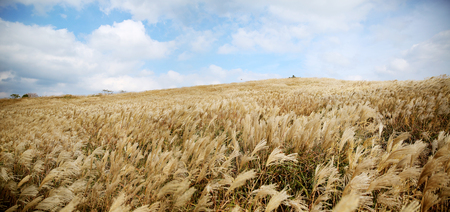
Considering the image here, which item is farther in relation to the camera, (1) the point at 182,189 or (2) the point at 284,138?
(2) the point at 284,138

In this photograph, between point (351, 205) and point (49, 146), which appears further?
point (49, 146)

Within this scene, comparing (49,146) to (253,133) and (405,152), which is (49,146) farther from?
(405,152)

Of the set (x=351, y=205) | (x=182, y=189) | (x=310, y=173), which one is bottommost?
(x=310, y=173)

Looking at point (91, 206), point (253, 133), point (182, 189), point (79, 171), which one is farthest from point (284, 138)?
point (79, 171)

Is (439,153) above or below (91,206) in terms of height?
above

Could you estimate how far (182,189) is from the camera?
97 cm

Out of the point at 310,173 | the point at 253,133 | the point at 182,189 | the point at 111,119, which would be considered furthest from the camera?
the point at 111,119

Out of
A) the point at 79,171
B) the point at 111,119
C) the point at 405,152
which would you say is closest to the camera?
the point at 405,152

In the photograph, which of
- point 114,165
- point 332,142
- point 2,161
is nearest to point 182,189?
point 114,165

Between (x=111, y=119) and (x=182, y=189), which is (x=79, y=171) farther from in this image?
(x=111, y=119)

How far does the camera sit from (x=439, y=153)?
1.12m

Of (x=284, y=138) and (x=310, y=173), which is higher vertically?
(x=284, y=138)

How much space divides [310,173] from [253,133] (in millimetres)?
Answer: 621

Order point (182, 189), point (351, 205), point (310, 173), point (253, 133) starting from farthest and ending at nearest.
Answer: point (253, 133) → point (310, 173) → point (182, 189) → point (351, 205)
